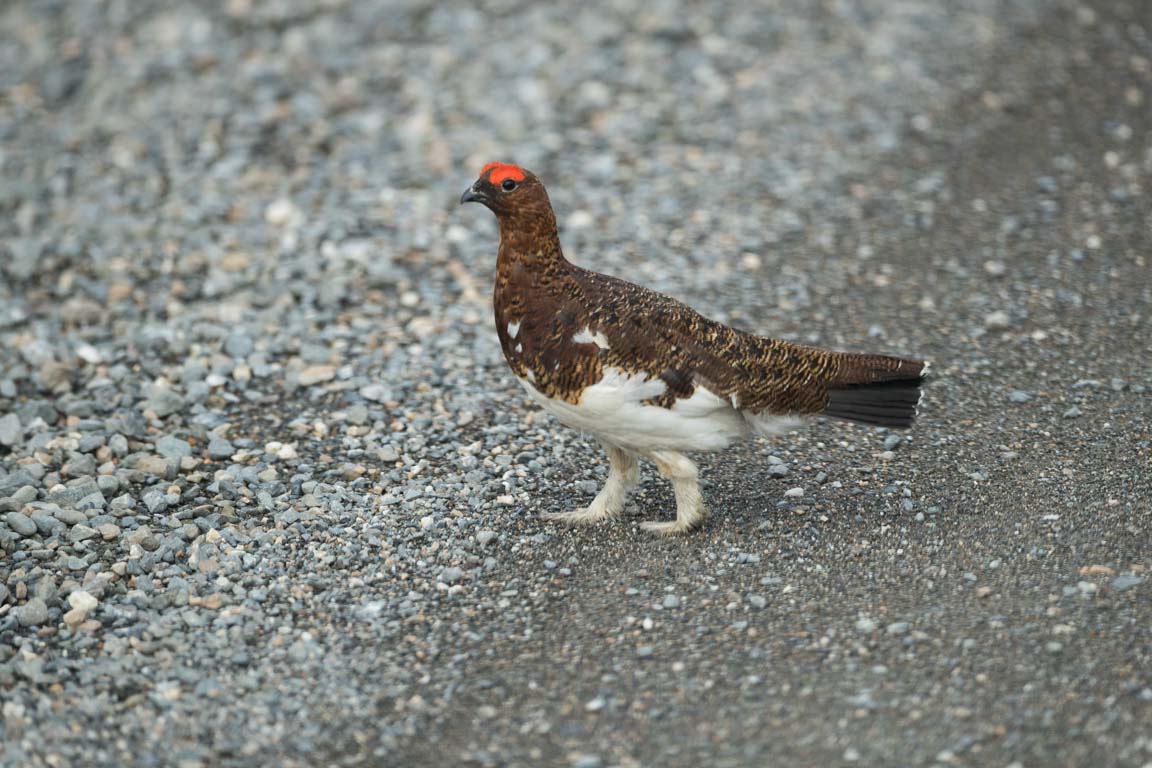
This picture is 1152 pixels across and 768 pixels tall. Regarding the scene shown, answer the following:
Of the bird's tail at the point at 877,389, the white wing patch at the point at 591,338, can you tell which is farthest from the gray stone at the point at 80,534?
the bird's tail at the point at 877,389

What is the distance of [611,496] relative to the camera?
595cm

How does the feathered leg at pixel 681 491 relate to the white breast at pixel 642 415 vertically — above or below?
below

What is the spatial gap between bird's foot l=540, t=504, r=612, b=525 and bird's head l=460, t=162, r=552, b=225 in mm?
1456

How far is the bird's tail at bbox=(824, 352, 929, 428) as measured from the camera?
18.5ft

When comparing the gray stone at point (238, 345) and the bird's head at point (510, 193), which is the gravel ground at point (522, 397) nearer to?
the gray stone at point (238, 345)

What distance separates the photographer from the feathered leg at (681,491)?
5617 mm

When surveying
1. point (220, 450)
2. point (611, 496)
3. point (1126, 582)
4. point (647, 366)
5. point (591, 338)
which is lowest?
point (220, 450)

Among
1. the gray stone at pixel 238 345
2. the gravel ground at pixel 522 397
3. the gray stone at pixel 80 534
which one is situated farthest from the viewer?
the gray stone at pixel 238 345

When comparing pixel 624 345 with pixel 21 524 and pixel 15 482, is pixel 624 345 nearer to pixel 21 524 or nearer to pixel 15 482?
pixel 21 524

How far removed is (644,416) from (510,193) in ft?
3.76

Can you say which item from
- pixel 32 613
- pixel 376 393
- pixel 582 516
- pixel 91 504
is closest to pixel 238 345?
pixel 376 393

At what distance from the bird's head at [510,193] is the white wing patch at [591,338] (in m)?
0.58

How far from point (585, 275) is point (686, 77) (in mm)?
5802

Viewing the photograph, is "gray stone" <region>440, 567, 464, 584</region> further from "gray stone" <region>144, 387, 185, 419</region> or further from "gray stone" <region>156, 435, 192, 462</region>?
"gray stone" <region>144, 387, 185, 419</region>
